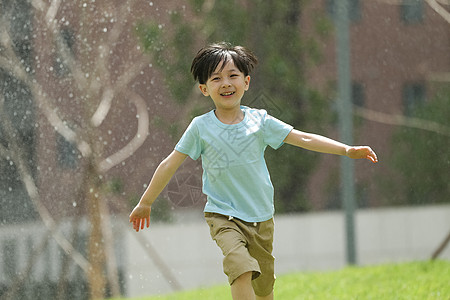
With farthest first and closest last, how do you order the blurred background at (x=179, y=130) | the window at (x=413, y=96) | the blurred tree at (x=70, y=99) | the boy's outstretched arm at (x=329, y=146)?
the window at (x=413, y=96) < the blurred background at (x=179, y=130) < the blurred tree at (x=70, y=99) < the boy's outstretched arm at (x=329, y=146)

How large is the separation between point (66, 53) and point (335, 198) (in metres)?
2.97

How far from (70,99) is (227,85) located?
2368 millimetres

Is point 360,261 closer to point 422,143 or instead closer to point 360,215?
point 360,215

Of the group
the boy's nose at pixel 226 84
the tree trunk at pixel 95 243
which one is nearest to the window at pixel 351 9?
the tree trunk at pixel 95 243

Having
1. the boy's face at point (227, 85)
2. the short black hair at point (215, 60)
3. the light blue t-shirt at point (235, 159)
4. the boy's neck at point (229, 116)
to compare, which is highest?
the short black hair at point (215, 60)

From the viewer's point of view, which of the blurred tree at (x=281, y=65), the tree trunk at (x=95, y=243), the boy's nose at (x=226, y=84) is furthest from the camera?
the blurred tree at (x=281, y=65)

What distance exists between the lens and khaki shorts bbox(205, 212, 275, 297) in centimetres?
247

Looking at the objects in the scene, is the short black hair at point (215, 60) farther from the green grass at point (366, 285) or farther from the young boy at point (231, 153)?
the green grass at point (366, 285)

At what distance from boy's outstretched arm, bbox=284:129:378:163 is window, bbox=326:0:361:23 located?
4293 millimetres

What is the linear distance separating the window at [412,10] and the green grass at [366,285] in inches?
83.2

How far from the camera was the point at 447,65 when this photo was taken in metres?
6.63

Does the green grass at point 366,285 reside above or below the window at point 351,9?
below

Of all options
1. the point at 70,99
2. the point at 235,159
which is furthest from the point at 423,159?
the point at 235,159

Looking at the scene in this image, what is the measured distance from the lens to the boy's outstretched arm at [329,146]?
2.43m
